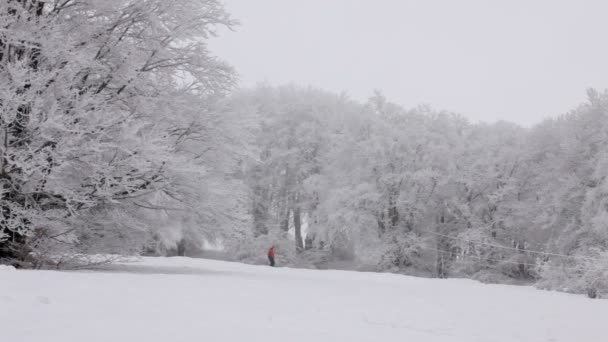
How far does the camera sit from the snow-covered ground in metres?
5.05

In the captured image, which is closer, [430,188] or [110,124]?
[110,124]

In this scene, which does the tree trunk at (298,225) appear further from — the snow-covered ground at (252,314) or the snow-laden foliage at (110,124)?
the snow-covered ground at (252,314)

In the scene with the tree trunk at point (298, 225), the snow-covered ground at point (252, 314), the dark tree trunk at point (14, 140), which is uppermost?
the dark tree trunk at point (14, 140)

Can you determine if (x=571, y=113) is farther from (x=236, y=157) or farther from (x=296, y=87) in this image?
(x=236, y=157)

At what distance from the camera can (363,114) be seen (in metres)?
38.3

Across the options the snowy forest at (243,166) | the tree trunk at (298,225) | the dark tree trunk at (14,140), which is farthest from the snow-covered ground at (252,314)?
the tree trunk at (298,225)

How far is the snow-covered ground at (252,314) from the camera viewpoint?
5055 mm

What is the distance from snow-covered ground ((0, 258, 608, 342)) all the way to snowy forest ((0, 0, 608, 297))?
2.88m

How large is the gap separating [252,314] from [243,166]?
381 inches

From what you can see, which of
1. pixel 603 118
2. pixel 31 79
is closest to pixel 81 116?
pixel 31 79

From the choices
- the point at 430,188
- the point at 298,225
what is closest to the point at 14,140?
the point at 430,188

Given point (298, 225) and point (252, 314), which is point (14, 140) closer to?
point (252, 314)

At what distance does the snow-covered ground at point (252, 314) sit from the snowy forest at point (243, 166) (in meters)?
2.88

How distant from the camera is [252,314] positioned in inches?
266
